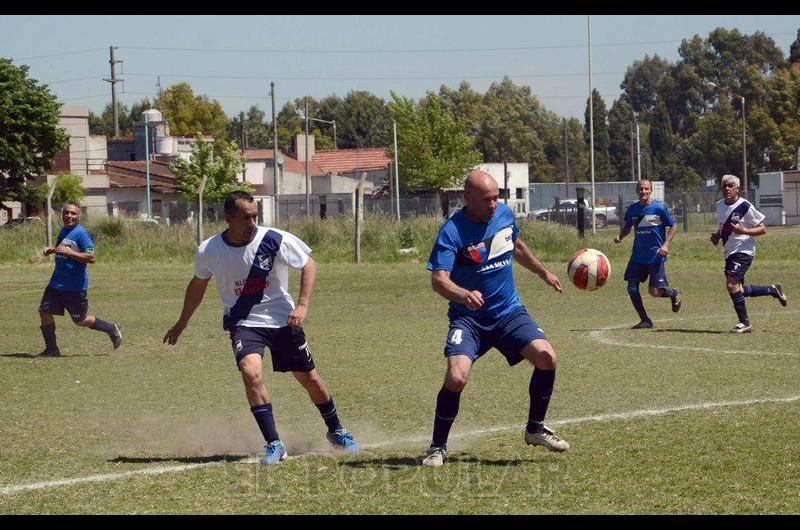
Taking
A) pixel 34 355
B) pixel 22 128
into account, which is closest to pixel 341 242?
pixel 34 355

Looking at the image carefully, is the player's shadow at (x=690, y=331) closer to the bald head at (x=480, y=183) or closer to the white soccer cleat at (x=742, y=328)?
the white soccer cleat at (x=742, y=328)

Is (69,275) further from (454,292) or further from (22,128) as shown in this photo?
(22,128)

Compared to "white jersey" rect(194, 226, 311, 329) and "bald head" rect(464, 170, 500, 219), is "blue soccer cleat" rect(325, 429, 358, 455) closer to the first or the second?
→ "white jersey" rect(194, 226, 311, 329)

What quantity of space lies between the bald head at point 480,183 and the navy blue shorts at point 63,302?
7.76 metres

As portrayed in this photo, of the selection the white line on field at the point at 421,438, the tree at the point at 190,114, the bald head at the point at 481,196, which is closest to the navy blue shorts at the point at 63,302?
the white line on field at the point at 421,438

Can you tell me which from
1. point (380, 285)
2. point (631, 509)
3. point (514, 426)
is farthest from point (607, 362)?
point (380, 285)

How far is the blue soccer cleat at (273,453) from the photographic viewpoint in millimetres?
7492

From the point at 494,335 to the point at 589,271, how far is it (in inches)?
112

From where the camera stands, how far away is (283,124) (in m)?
140

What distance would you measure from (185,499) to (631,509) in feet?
8.03

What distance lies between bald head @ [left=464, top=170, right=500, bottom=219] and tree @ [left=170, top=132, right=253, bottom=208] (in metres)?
65.0

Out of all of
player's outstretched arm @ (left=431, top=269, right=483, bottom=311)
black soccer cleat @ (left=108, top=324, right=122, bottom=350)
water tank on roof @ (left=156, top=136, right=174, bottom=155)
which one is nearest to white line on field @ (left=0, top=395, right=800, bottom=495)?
player's outstretched arm @ (left=431, top=269, right=483, bottom=311)

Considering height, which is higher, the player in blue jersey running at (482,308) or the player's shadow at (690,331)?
the player in blue jersey running at (482,308)

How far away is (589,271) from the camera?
10.4m
